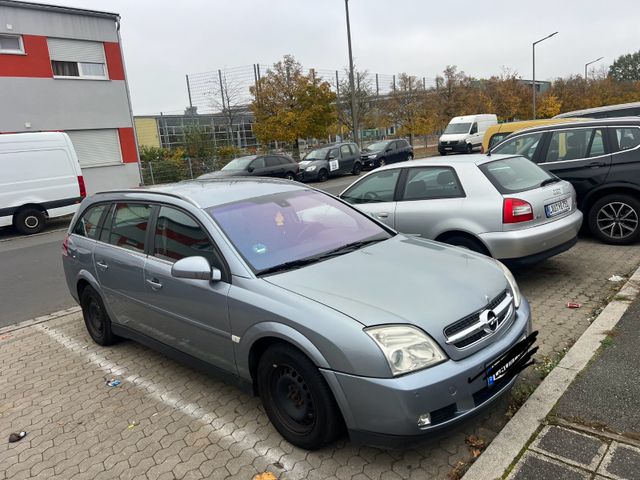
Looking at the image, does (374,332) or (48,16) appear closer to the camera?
(374,332)

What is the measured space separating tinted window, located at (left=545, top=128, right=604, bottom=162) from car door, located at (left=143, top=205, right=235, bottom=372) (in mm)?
6010

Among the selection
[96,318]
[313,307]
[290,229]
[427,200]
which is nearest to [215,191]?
[290,229]

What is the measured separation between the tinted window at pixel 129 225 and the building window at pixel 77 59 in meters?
19.2

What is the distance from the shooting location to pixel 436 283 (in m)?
2.93

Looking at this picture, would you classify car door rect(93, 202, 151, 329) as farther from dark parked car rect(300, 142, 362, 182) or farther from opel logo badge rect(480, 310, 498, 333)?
dark parked car rect(300, 142, 362, 182)

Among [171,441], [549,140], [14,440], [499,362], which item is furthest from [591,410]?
[549,140]

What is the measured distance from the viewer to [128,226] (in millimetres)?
4234

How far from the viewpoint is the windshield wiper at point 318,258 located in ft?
10.4

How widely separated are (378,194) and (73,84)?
19.0 meters

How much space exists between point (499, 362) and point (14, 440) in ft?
10.8

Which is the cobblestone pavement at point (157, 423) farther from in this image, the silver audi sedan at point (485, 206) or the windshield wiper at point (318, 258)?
the windshield wiper at point (318, 258)

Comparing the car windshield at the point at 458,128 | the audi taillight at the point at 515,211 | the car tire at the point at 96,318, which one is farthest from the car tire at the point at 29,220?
the car windshield at the point at 458,128

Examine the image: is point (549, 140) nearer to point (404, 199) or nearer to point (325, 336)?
point (404, 199)

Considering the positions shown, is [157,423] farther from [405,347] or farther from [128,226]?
[405,347]
